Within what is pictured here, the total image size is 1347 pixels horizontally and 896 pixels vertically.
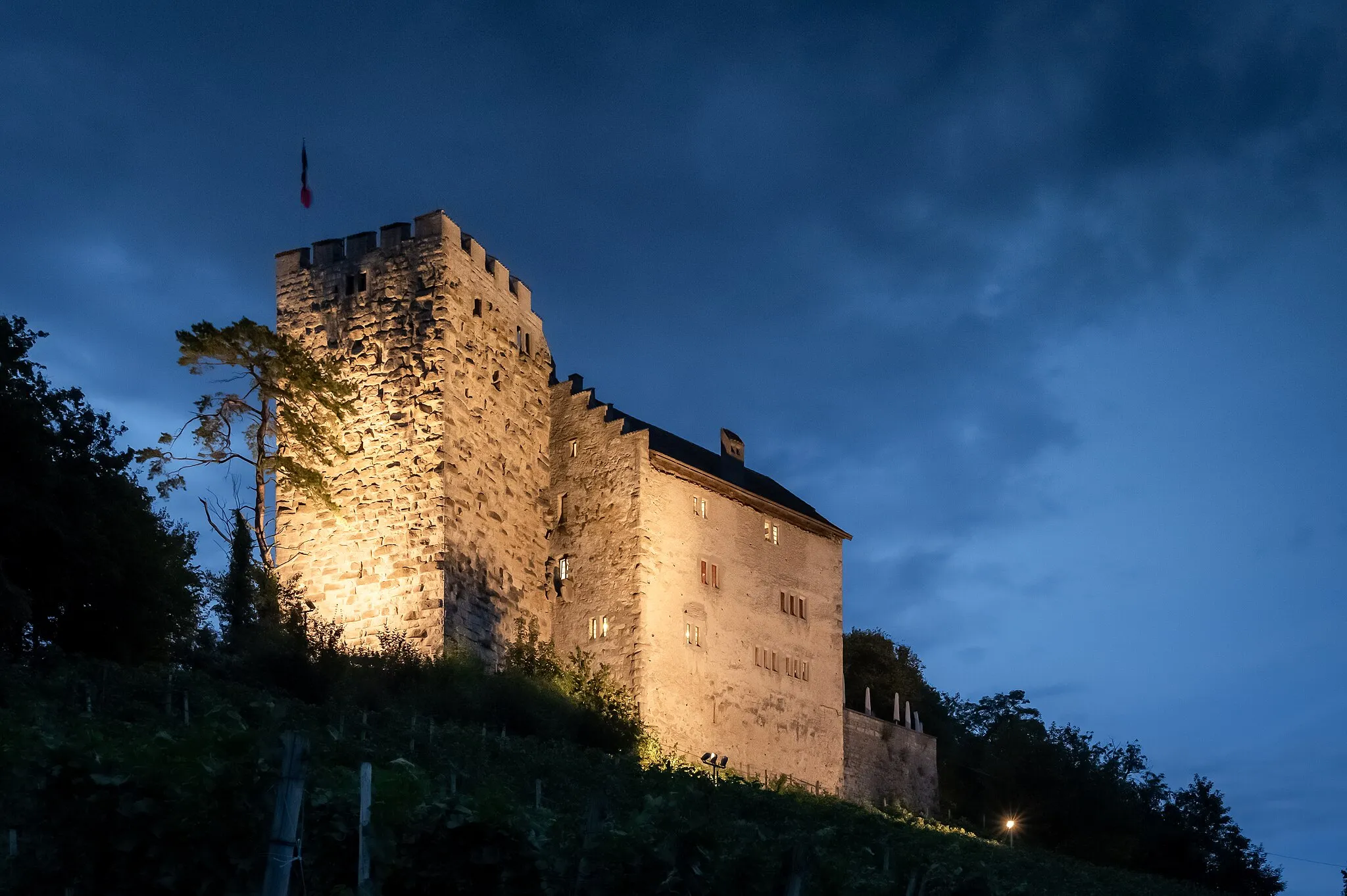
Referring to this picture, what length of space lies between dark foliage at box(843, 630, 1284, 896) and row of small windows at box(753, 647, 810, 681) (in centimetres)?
841

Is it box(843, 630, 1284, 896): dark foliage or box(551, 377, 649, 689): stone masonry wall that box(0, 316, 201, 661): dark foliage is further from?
box(843, 630, 1284, 896): dark foliage

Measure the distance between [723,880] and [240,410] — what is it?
82.0ft

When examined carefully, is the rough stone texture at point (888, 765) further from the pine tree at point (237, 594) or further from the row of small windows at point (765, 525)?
the pine tree at point (237, 594)

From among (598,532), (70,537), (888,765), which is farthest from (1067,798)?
(70,537)

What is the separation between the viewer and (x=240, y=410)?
114ft

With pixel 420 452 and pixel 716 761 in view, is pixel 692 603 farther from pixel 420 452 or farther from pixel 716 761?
pixel 420 452

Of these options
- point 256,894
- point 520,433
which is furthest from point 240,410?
point 256,894

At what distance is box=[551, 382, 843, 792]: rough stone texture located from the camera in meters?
36.7

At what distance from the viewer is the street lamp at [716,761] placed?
3482 centimetres

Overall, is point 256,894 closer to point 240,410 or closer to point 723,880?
point 723,880

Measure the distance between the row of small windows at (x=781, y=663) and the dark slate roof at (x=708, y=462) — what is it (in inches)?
159

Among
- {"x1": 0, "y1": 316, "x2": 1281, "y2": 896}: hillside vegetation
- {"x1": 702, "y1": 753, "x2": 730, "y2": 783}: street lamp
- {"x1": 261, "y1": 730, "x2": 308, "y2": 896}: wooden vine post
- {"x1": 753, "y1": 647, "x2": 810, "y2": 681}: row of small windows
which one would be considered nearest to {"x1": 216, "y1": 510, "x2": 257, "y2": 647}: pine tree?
{"x1": 0, "y1": 316, "x2": 1281, "y2": 896}: hillside vegetation

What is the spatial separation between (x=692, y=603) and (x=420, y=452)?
307 inches

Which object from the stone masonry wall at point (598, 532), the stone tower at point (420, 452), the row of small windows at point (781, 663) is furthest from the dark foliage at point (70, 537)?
the row of small windows at point (781, 663)
